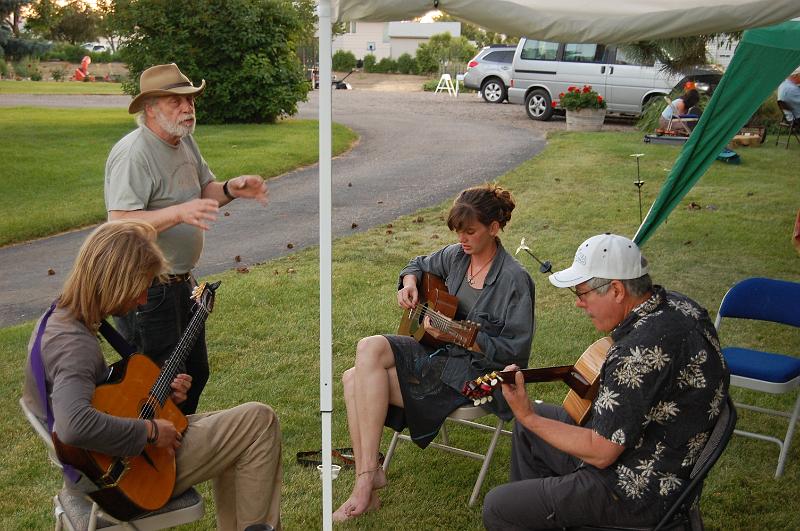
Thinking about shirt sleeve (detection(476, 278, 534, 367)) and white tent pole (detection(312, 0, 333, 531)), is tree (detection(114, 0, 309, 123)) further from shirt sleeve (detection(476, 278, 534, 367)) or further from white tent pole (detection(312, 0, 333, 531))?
white tent pole (detection(312, 0, 333, 531))

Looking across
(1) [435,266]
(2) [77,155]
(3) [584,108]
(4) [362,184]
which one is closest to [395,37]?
(3) [584,108]

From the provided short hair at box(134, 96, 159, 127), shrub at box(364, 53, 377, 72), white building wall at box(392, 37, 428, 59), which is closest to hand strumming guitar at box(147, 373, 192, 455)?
short hair at box(134, 96, 159, 127)

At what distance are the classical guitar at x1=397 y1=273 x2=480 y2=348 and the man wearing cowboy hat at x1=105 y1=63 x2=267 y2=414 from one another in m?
0.93

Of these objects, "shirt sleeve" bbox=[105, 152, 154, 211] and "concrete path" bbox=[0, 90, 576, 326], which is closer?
"shirt sleeve" bbox=[105, 152, 154, 211]

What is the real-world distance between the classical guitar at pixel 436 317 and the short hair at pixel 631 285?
96 centimetres

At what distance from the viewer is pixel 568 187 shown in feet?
37.9

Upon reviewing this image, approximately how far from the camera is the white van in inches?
707

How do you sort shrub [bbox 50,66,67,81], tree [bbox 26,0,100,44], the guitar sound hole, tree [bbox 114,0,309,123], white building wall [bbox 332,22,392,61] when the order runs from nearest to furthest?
1. the guitar sound hole
2. tree [bbox 114,0,309,123]
3. shrub [bbox 50,66,67,81]
4. white building wall [bbox 332,22,392,61]
5. tree [bbox 26,0,100,44]

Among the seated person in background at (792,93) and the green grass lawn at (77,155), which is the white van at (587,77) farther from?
the green grass lawn at (77,155)

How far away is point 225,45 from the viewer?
1670 cm

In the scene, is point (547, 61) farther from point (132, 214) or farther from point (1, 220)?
point (132, 214)

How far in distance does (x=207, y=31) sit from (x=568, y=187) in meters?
8.60

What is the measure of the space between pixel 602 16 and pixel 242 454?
2.28 metres

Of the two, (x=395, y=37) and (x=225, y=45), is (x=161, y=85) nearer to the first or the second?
(x=225, y=45)
